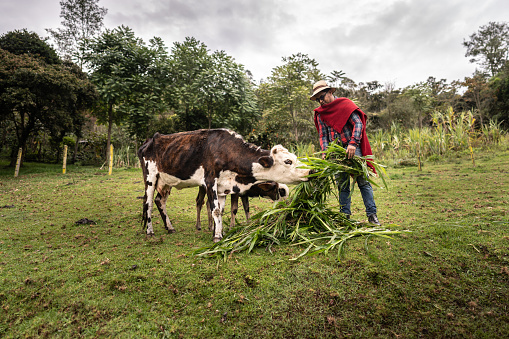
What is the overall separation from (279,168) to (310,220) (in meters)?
1.01

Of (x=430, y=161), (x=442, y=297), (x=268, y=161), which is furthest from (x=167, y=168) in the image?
(x=430, y=161)

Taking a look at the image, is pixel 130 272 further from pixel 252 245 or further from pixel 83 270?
pixel 252 245

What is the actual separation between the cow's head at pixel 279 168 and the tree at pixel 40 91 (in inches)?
542

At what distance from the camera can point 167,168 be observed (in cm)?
474

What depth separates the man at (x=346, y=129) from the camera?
3.61 metres

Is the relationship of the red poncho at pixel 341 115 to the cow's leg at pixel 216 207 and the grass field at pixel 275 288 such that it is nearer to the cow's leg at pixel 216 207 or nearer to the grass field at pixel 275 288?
the grass field at pixel 275 288

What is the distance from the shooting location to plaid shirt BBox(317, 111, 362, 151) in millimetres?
3623

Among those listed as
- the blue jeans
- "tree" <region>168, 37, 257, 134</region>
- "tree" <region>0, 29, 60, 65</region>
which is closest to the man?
the blue jeans

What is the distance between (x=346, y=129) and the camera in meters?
3.88

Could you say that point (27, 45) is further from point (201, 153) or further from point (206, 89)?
point (201, 153)

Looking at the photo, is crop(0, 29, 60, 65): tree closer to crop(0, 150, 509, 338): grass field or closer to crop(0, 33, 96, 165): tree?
crop(0, 33, 96, 165): tree

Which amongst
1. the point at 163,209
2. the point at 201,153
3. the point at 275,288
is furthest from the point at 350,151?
the point at 163,209

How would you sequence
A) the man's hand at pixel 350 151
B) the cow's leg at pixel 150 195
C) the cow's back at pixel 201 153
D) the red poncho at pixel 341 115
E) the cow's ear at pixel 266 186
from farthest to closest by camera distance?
the cow's leg at pixel 150 195
the cow's ear at pixel 266 186
the cow's back at pixel 201 153
the red poncho at pixel 341 115
the man's hand at pixel 350 151

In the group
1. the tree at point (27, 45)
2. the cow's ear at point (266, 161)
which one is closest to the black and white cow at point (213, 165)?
the cow's ear at point (266, 161)
